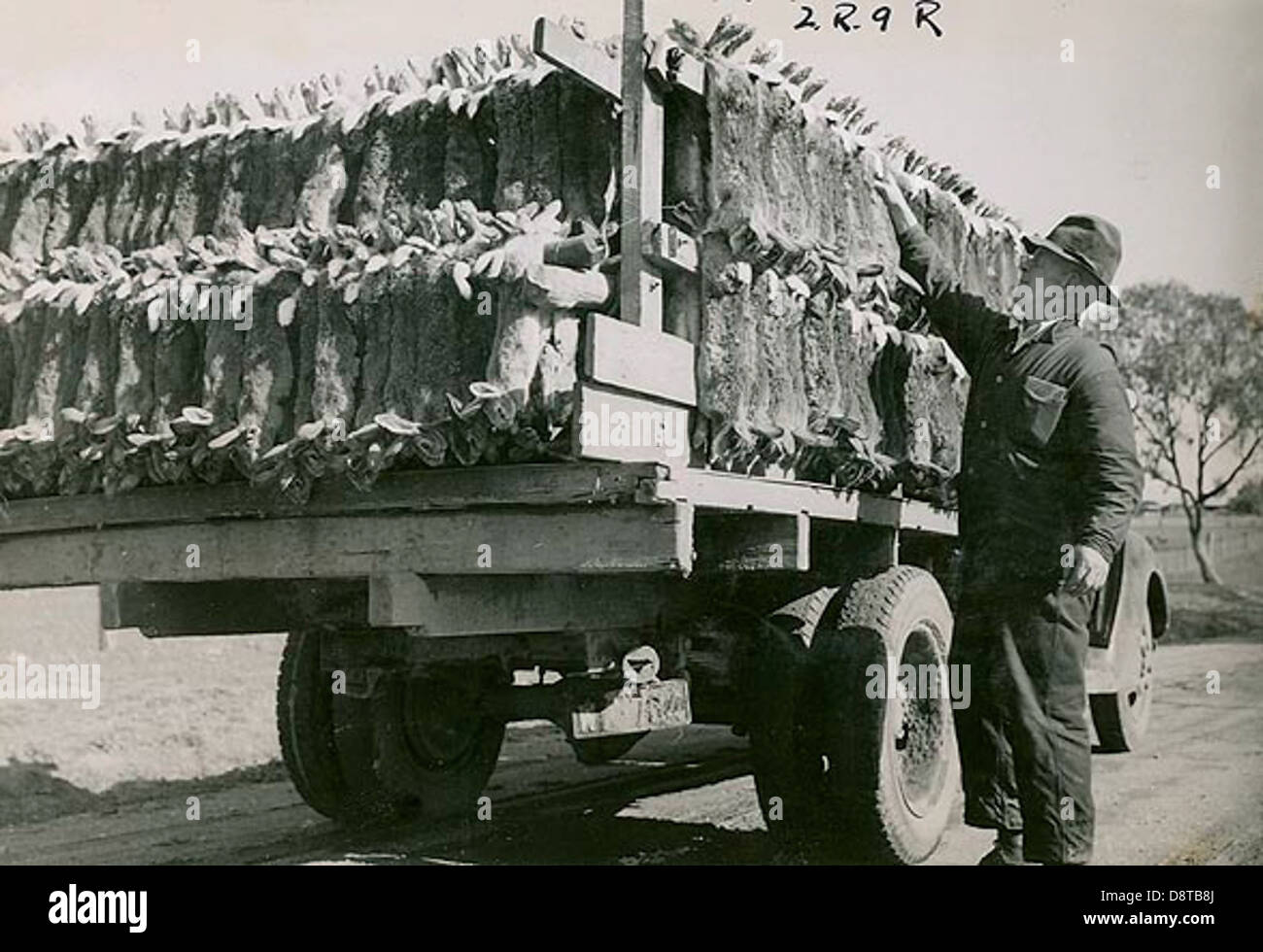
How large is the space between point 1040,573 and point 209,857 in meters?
3.37

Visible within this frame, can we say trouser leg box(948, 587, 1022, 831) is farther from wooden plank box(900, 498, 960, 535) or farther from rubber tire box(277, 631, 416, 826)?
rubber tire box(277, 631, 416, 826)

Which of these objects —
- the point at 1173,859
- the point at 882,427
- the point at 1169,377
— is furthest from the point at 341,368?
the point at 1169,377

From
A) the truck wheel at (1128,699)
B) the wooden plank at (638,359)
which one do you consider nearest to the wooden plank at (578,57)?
the wooden plank at (638,359)

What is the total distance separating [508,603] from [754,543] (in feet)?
2.61

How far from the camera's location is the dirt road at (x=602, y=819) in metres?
5.81

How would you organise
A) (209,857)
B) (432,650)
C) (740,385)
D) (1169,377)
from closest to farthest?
(740,385) → (432,650) → (209,857) → (1169,377)

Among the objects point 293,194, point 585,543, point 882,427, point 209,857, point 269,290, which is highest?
point 293,194

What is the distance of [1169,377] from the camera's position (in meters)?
12.0

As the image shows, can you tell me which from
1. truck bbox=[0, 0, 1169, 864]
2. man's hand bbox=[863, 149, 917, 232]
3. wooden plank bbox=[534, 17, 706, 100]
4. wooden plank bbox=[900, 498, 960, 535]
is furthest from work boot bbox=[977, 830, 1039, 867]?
wooden plank bbox=[534, 17, 706, 100]

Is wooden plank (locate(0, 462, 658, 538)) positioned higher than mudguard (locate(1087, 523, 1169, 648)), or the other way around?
wooden plank (locate(0, 462, 658, 538))

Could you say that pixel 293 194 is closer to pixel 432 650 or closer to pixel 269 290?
pixel 269 290

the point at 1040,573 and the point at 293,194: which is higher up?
the point at 293,194

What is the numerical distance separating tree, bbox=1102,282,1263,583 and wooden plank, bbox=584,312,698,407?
89.3 inches

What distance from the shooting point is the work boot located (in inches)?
183
